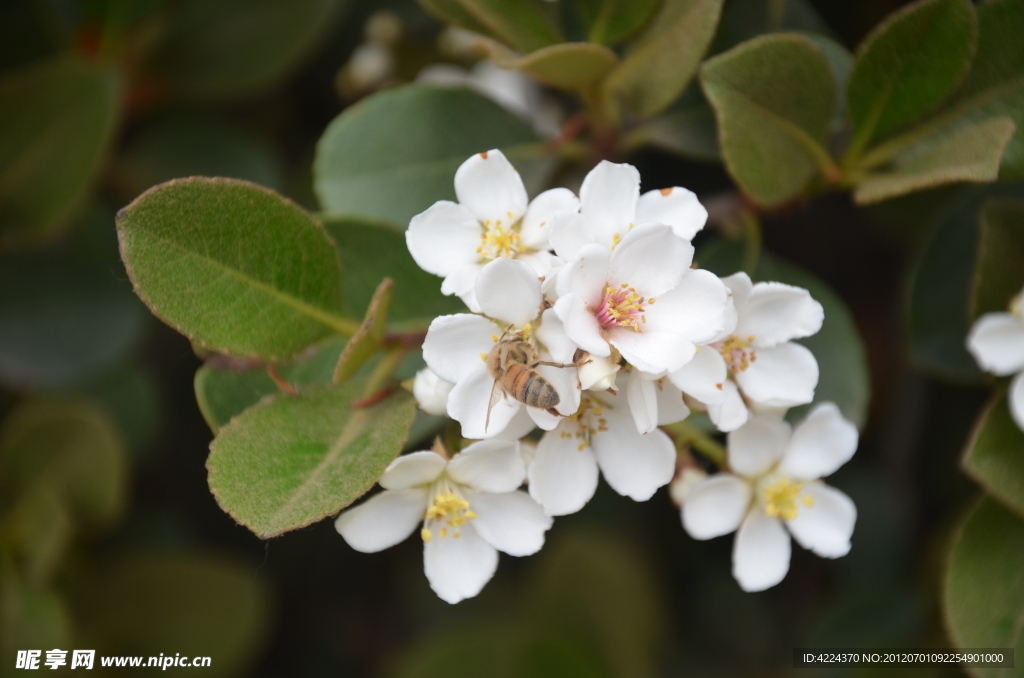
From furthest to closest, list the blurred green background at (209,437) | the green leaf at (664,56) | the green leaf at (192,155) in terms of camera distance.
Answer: the green leaf at (192,155)
the blurred green background at (209,437)
the green leaf at (664,56)

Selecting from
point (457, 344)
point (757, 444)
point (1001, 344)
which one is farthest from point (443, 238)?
point (1001, 344)

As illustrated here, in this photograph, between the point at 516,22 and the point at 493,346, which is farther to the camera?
the point at 516,22

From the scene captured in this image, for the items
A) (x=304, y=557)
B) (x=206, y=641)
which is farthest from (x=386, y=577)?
(x=206, y=641)

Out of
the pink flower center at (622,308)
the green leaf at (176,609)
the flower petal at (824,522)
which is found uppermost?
the pink flower center at (622,308)

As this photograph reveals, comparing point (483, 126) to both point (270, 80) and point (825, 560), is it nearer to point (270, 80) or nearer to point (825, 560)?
point (270, 80)

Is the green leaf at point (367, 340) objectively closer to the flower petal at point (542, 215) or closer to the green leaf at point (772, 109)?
the flower petal at point (542, 215)

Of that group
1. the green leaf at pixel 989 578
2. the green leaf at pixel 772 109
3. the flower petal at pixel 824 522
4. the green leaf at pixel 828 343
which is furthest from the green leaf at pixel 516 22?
the green leaf at pixel 989 578

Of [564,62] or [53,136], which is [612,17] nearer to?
[564,62]
